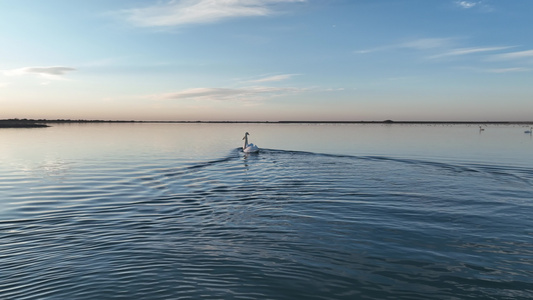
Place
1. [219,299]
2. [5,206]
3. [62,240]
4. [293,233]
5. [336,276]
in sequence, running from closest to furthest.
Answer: [219,299] → [336,276] → [62,240] → [293,233] → [5,206]

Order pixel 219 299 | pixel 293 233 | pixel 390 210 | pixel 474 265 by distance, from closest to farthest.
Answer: pixel 219 299
pixel 474 265
pixel 293 233
pixel 390 210

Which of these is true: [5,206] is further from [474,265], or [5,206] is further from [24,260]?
[474,265]

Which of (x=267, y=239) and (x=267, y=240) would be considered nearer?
(x=267, y=240)

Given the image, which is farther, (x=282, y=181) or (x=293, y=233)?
(x=282, y=181)

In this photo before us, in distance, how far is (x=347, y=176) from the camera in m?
27.3

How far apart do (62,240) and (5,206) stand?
7.84 meters

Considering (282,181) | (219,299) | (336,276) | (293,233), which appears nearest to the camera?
(219,299)

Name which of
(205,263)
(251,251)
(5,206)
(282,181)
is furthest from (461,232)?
(5,206)

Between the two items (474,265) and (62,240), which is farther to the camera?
(62,240)

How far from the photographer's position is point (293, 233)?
43.8ft

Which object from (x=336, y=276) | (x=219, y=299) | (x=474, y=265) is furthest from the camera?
(x=474, y=265)

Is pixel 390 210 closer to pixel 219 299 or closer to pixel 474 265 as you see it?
pixel 474 265

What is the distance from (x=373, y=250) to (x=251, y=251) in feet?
12.1

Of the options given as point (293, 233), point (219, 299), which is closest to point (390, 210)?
point (293, 233)
